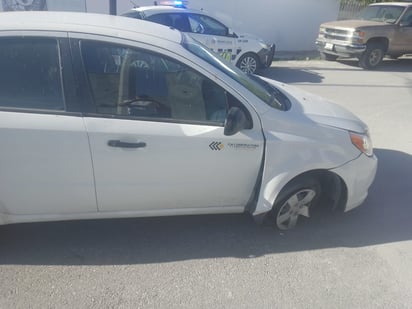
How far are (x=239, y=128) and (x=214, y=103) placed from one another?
284 mm

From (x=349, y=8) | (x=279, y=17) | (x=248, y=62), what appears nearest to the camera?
(x=248, y=62)

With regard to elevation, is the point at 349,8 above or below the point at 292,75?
above

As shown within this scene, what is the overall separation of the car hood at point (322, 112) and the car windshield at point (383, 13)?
10507 millimetres

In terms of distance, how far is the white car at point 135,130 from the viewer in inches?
101

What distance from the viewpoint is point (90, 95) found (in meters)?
2.61

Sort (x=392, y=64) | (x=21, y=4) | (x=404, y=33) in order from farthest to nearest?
(x=392, y=64)
(x=404, y=33)
(x=21, y=4)

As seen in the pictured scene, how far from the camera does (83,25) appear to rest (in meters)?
2.68

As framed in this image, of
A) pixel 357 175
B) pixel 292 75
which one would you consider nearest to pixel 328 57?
pixel 292 75

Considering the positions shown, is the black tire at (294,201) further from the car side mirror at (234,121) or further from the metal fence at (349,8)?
the metal fence at (349,8)

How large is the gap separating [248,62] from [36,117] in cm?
777

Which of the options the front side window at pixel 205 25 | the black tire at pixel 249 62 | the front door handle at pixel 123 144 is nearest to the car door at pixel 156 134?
the front door handle at pixel 123 144

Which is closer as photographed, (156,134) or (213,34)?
(156,134)

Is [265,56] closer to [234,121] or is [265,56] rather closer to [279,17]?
[279,17]

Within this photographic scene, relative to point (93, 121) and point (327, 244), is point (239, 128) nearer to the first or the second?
point (93, 121)
